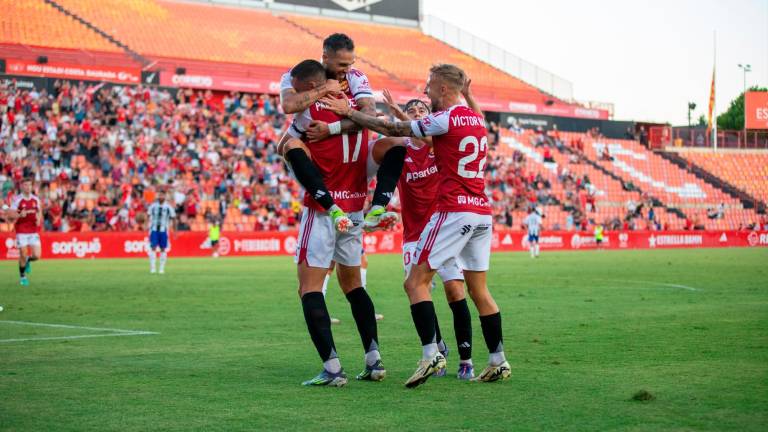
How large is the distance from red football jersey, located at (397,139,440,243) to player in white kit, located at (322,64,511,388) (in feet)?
5.95

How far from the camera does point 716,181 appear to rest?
61.9 metres

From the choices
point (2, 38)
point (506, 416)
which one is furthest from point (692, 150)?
point (506, 416)

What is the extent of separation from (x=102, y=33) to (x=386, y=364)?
4570cm

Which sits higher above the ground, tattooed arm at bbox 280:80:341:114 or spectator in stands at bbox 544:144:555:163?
spectator in stands at bbox 544:144:555:163

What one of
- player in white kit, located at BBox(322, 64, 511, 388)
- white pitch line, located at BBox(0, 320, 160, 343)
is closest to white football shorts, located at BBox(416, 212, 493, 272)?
player in white kit, located at BBox(322, 64, 511, 388)

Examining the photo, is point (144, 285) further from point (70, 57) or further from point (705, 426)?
point (70, 57)

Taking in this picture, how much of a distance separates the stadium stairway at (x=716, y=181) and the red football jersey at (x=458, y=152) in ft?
187

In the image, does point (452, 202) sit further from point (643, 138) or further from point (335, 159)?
point (643, 138)

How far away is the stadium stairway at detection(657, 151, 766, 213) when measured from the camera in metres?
60.8

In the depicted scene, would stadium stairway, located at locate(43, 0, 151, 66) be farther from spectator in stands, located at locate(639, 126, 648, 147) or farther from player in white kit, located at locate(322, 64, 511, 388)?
player in white kit, located at locate(322, 64, 511, 388)

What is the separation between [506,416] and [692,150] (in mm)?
63329

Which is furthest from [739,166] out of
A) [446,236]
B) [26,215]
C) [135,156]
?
[446,236]

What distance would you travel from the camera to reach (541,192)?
5181 cm

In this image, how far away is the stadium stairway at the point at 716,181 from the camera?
60844 millimetres
